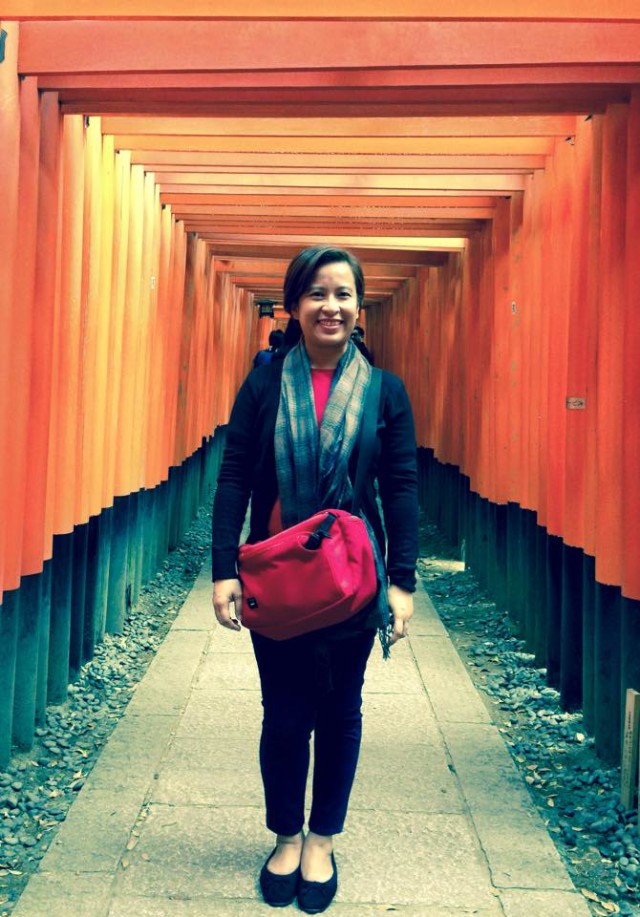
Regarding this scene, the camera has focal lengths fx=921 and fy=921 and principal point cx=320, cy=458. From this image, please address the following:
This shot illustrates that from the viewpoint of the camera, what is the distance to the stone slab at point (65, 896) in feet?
9.11

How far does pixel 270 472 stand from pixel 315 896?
4.23 feet

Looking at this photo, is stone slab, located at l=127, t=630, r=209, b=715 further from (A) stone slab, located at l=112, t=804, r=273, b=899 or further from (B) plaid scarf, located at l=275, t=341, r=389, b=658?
(B) plaid scarf, located at l=275, t=341, r=389, b=658

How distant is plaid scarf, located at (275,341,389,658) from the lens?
8.38ft

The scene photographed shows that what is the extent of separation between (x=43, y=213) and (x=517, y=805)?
10.5ft

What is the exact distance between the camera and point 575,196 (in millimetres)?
4770

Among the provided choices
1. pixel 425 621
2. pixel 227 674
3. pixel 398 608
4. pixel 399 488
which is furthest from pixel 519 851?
pixel 425 621

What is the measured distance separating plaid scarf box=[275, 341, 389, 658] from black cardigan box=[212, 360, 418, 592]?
A: 0.08 meters

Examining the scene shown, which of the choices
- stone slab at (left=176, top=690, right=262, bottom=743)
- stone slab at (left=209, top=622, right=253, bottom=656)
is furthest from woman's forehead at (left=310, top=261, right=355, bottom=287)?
stone slab at (left=209, top=622, right=253, bottom=656)

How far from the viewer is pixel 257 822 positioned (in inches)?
132

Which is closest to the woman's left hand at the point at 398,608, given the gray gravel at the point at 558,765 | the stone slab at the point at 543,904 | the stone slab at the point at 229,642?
the stone slab at the point at 543,904

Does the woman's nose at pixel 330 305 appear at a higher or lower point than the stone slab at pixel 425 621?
higher

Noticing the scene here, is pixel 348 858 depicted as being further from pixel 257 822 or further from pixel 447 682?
pixel 447 682

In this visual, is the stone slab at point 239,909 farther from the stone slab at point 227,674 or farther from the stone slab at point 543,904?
the stone slab at point 227,674

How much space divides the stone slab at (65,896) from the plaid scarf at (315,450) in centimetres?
125
